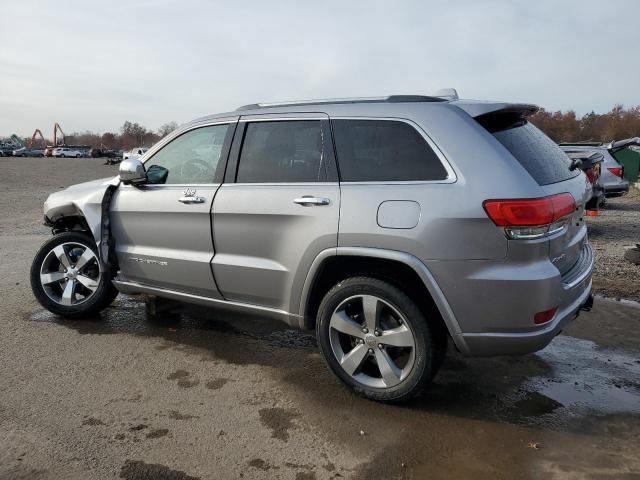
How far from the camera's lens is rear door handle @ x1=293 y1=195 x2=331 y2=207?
11.5 feet

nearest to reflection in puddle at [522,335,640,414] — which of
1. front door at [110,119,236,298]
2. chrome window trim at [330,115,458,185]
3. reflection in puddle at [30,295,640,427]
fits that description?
reflection in puddle at [30,295,640,427]

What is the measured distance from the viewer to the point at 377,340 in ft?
11.2

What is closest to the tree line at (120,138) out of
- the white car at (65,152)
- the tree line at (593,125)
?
the white car at (65,152)

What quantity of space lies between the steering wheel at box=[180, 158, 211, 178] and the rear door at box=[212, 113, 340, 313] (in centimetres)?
27

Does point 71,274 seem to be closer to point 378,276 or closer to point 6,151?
point 378,276

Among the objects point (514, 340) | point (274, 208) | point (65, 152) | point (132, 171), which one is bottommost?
point (514, 340)

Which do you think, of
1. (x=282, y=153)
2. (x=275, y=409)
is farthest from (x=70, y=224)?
(x=275, y=409)

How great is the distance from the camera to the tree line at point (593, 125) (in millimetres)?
49866

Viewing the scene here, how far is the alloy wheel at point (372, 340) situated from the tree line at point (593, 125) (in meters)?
50.2

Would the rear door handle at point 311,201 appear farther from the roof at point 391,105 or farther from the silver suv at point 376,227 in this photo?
the roof at point 391,105

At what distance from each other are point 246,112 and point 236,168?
1.52ft

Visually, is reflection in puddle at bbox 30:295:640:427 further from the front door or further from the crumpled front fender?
the crumpled front fender

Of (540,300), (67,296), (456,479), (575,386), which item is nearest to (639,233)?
(575,386)

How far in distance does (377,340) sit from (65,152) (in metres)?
78.4
